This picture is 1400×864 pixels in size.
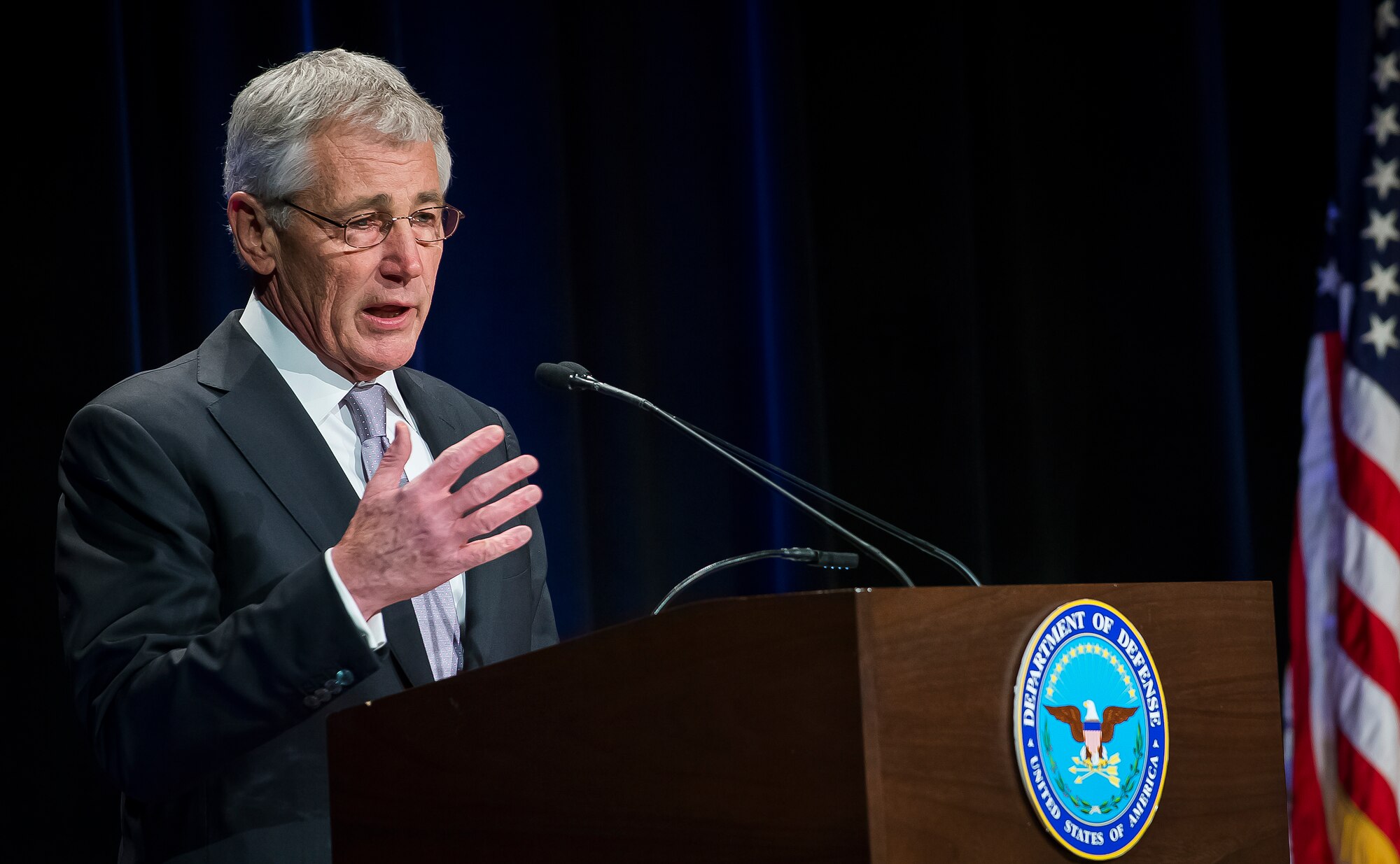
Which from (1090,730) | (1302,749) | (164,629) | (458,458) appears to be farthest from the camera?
(1302,749)

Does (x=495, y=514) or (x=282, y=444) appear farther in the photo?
(x=282, y=444)

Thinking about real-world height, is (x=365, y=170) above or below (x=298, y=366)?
above

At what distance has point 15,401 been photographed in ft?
8.43

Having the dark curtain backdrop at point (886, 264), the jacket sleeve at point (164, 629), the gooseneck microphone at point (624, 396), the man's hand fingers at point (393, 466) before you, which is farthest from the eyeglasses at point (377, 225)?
the dark curtain backdrop at point (886, 264)

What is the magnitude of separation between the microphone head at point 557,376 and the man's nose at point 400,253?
0.76 ft

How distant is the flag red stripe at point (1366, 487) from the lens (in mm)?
3207

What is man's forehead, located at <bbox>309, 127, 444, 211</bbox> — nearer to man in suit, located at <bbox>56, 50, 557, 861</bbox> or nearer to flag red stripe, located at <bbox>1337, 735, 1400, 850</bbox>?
man in suit, located at <bbox>56, 50, 557, 861</bbox>

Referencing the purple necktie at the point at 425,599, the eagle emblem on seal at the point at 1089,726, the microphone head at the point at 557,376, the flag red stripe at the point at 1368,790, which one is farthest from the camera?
the flag red stripe at the point at 1368,790

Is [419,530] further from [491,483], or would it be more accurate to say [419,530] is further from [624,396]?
[624,396]

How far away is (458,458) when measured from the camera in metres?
1.23

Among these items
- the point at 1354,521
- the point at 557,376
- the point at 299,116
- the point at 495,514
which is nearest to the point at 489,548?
the point at 495,514

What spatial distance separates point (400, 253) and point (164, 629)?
0.63 m

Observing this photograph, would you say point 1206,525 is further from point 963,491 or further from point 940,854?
point 940,854

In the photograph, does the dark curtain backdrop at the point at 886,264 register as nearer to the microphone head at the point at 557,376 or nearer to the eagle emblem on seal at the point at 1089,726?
the microphone head at the point at 557,376
